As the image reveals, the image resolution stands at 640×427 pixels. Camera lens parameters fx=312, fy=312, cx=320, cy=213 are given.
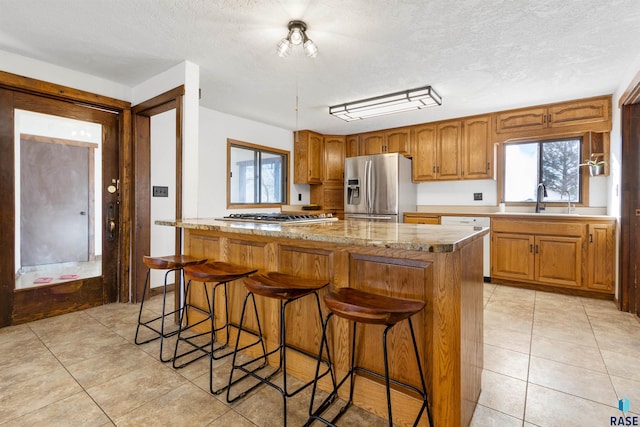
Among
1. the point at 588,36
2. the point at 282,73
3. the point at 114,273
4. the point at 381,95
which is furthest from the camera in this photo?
the point at 381,95

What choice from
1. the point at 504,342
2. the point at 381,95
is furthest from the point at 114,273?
the point at 504,342

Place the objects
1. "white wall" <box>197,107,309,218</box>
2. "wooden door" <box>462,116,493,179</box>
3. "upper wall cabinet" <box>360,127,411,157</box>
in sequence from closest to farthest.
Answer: "white wall" <box>197,107,309,218</box>
"wooden door" <box>462,116,493,179</box>
"upper wall cabinet" <box>360,127,411,157</box>

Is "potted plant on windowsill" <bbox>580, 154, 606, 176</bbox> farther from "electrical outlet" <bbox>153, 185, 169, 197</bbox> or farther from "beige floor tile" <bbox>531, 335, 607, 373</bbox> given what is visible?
"electrical outlet" <bbox>153, 185, 169, 197</bbox>

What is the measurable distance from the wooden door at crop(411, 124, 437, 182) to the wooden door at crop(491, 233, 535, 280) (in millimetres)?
1293

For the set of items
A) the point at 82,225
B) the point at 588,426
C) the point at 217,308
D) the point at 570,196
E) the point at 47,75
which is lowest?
the point at 588,426

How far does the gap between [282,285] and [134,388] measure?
109 cm

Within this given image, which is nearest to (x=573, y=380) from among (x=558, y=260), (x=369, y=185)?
(x=558, y=260)

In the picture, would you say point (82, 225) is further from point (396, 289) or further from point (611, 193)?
point (611, 193)

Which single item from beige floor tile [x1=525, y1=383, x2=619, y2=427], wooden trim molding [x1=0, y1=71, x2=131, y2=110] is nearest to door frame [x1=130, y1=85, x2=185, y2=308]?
wooden trim molding [x1=0, y1=71, x2=131, y2=110]

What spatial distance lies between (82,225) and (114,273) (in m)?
0.57

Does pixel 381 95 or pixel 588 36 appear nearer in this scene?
pixel 588 36

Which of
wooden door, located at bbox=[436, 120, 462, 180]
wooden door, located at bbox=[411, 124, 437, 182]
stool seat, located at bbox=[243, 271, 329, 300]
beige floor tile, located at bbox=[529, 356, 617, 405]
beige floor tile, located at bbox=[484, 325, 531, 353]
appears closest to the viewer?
stool seat, located at bbox=[243, 271, 329, 300]

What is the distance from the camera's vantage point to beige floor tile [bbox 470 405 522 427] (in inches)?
59.2

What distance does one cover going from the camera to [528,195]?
13.8 feet
